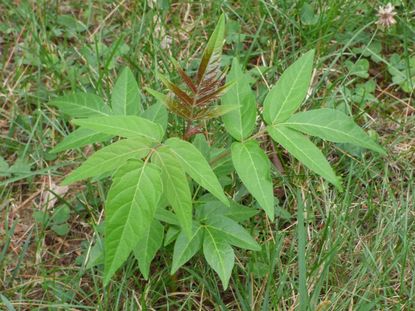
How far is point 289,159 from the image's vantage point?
264cm

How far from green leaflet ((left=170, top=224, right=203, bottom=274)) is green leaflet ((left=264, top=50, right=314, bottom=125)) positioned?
1.43 ft

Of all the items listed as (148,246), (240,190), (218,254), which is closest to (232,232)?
(218,254)

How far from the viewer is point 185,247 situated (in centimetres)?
201

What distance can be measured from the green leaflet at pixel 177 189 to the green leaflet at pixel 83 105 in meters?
0.50

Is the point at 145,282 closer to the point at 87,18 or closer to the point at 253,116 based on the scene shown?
the point at 253,116

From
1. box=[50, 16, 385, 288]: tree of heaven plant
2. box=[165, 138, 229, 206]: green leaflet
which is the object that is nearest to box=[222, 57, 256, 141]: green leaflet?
box=[50, 16, 385, 288]: tree of heaven plant

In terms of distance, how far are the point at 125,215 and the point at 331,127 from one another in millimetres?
670

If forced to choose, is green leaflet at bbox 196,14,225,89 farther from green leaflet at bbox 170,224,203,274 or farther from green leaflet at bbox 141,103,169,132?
green leaflet at bbox 170,224,203,274

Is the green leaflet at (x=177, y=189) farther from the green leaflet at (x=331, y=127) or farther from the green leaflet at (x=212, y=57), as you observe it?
the green leaflet at (x=331, y=127)

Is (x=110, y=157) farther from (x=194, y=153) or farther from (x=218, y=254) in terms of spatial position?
(x=218, y=254)

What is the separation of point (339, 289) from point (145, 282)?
27.0 inches

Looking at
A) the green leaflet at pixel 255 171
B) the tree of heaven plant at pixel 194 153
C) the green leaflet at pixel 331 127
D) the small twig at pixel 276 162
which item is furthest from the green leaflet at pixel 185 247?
the small twig at pixel 276 162

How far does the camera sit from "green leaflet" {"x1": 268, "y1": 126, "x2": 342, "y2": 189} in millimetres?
1750

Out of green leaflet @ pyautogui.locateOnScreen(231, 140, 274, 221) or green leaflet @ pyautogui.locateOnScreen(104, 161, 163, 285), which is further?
green leaflet @ pyautogui.locateOnScreen(231, 140, 274, 221)
